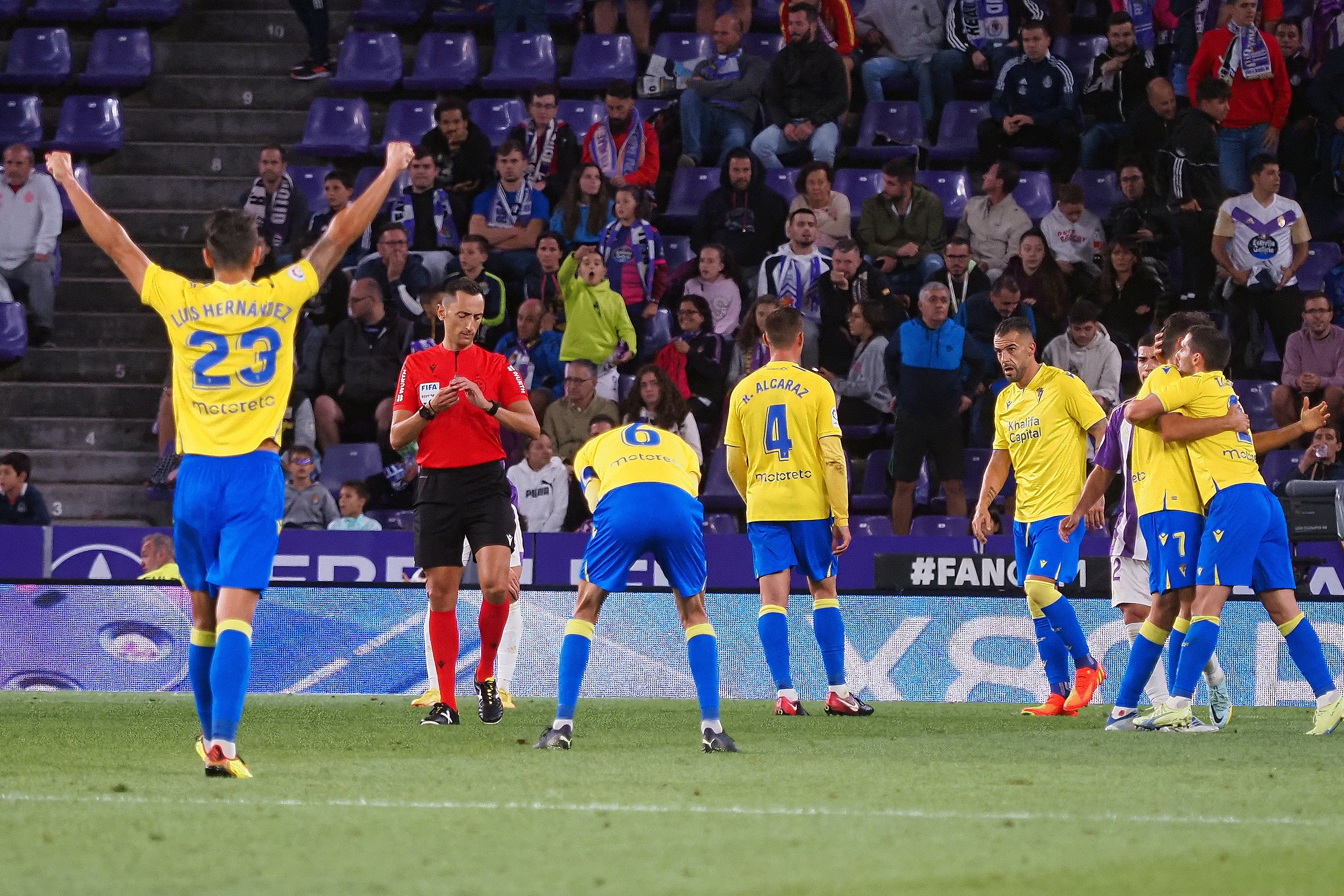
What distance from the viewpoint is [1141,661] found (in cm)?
873

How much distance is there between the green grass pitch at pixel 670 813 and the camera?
4.35 metres

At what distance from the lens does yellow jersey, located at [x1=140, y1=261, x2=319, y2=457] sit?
21.0ft

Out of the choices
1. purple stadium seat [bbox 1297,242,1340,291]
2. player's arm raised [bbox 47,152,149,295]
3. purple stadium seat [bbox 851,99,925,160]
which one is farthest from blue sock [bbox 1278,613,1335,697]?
purple stadium seat [bbox 851,99,925,160]

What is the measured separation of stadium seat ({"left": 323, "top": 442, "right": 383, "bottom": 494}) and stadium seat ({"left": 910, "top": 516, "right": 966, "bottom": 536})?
470 centimetres

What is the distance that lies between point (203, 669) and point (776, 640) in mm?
4046

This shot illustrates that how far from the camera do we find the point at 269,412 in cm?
644

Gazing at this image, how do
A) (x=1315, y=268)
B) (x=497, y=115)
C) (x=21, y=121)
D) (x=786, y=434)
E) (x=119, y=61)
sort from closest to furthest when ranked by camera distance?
(x=786, y=434), (x=1315, y=268), (x=497, y=115), (x=21, y=121), (x=119, y=61)

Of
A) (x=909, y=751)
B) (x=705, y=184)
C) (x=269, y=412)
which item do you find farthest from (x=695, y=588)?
(x=705, y=184)

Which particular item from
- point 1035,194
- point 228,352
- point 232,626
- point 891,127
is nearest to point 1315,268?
point 1035,194

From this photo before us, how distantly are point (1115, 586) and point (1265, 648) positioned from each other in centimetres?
220

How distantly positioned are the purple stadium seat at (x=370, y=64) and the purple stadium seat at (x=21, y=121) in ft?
10.3

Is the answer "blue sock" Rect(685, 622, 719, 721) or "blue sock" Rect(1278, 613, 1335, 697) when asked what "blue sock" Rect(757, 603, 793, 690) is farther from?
"blue sock" Rect(1278, 613, 1335, 697)

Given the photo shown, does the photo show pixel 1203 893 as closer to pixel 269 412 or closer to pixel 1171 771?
pixel 1171 771

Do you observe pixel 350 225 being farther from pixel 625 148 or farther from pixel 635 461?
pixel 625 148
